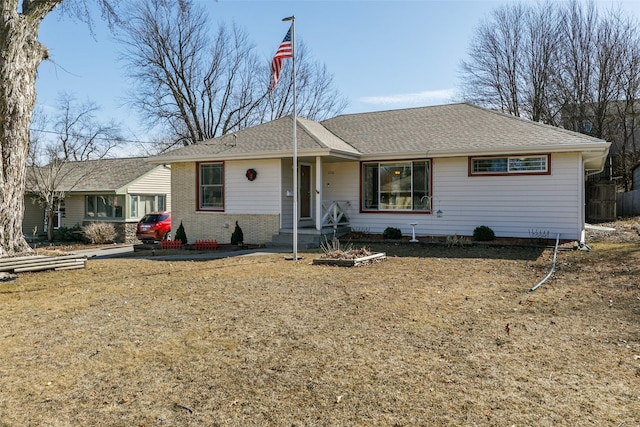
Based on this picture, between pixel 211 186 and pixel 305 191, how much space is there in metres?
3.22

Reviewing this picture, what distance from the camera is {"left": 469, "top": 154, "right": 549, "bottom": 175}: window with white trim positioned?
1291 centimetres

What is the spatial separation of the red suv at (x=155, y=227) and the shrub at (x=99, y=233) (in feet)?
11.6

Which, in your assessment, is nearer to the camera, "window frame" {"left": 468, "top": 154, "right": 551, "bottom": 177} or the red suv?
"window frame" {"left": 468, "top": 154, "right": 551, "bottom": 177}

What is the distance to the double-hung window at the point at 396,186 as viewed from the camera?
14573 mm

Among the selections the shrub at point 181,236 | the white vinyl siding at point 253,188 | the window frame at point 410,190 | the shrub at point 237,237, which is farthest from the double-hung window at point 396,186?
the shrub at point 181,236

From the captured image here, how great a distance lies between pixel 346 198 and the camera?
15586mm

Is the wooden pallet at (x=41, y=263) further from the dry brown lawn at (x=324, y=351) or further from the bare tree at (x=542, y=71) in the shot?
Result: the bare tree at (x=542, y=71)

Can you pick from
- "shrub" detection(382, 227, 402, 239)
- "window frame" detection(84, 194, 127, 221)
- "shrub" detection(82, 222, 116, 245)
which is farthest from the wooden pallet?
"window frame" detection(84, 194, 127, 221)

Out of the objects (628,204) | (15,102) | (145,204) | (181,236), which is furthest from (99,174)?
(628,204)

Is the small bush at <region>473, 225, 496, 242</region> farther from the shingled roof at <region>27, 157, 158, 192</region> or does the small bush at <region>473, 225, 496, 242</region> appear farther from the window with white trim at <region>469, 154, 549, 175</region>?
the shingled roof at <region>27, 157, 158, 192</region>

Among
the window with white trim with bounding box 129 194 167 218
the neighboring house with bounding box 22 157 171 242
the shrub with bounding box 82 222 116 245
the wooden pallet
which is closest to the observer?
the wooden pallet

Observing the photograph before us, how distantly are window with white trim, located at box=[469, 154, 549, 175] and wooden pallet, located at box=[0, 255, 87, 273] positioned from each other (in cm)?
1059

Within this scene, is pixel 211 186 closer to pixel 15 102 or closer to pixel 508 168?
pixel 15 102

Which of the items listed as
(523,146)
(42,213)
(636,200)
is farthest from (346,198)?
(42,213)
